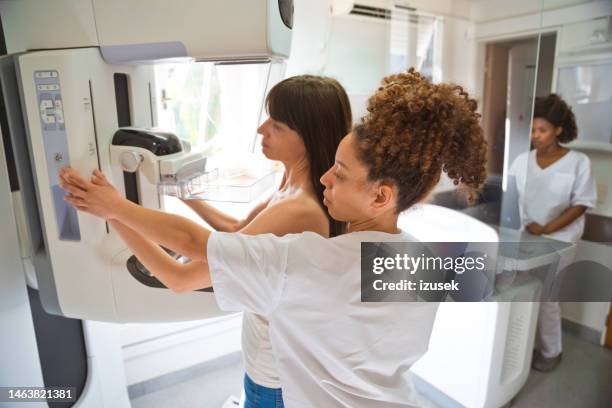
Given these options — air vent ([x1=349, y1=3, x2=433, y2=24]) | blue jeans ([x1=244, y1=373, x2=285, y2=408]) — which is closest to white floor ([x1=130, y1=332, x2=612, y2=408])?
blue jeans ([x1=244, y1=373, x2=285, y2=408])

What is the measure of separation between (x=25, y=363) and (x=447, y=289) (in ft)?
3.77

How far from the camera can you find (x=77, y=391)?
4.22 feet

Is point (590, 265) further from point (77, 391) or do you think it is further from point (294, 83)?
point (77, 391)

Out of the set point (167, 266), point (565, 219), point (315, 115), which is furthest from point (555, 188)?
point (167, 266)

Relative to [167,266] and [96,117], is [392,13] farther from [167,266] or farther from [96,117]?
[167,266]

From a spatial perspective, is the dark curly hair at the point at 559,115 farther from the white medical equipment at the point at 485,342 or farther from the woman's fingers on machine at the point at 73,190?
the woman's fingers on machine at the point at 73,190

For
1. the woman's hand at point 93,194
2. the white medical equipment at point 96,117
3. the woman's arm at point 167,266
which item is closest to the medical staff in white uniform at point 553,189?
the white medical equipment at point 96,117

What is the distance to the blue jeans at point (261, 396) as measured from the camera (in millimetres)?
937

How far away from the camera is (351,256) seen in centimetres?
68

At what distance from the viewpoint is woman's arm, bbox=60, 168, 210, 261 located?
0.70m

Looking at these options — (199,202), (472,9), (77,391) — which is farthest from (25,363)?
(472,9)

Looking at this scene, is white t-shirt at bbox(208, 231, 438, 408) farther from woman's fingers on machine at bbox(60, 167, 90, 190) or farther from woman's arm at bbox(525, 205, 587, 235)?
woman's arm at bbox(525, 205, 587, 235)

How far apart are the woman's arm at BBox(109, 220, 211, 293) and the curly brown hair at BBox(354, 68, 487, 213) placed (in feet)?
1.21

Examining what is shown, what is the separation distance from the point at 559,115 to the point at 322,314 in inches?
69.6
